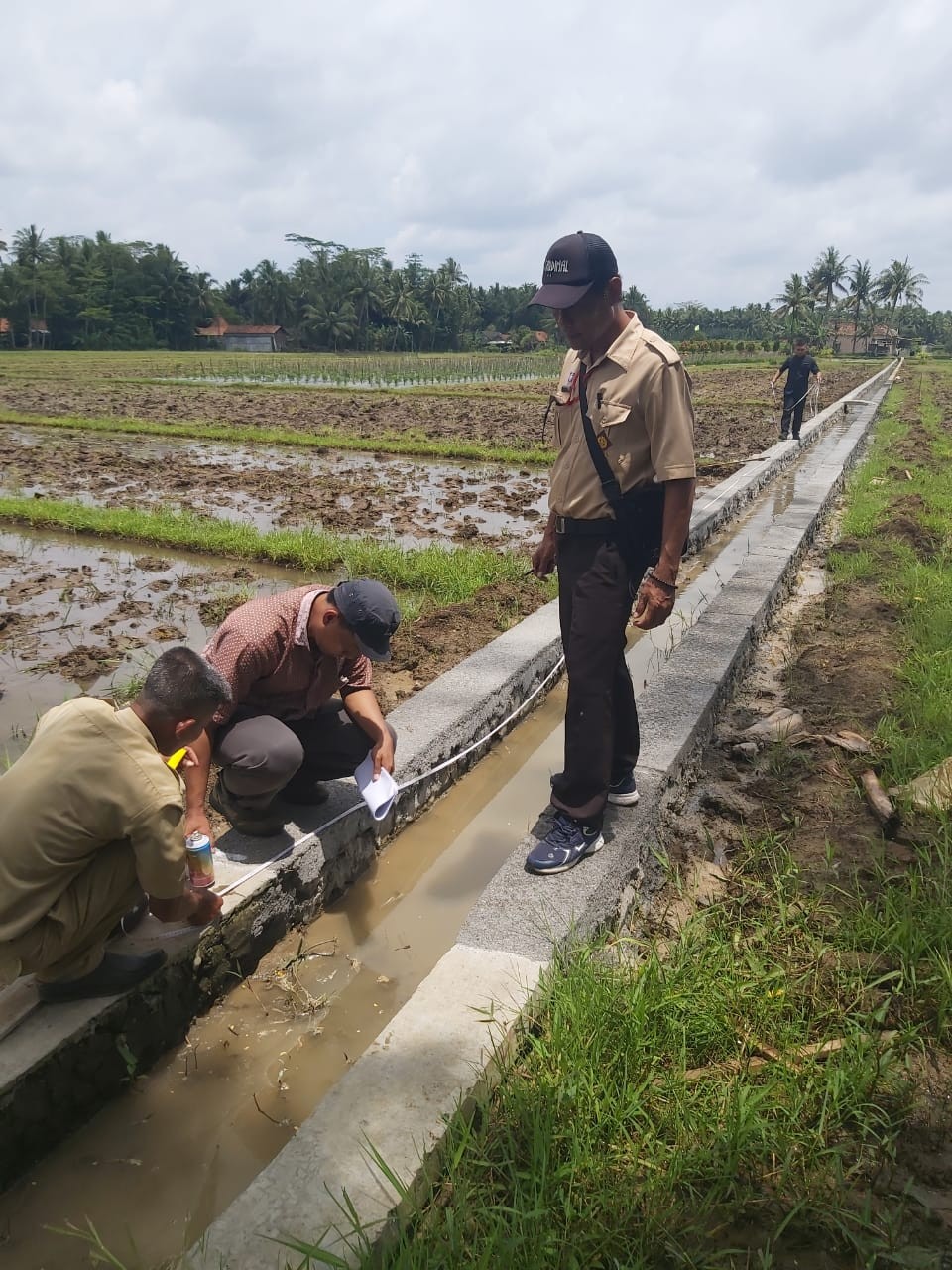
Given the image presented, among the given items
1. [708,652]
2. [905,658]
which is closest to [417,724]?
[708,652]

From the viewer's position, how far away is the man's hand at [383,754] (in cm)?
258

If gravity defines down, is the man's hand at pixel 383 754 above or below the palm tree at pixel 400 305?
below

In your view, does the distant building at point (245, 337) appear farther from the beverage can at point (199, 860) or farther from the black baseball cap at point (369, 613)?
the beverage can at point (199, 860)

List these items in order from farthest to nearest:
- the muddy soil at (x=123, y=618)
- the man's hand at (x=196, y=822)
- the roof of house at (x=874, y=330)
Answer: the roof of house at (x=874, y=330) < the muddy soil at (x=123, y=618) < the man's hand at (x=196, y=822)

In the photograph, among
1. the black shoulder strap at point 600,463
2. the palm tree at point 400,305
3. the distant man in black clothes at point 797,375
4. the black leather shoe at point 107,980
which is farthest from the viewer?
the palm tree at point 400,305

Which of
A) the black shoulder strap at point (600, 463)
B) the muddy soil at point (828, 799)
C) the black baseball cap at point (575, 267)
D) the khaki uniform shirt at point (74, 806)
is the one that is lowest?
the muddy soil at point (828, 799)

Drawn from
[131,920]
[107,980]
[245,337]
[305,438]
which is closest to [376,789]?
[131,920]

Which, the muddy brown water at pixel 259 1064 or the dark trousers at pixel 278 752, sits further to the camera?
the dark trousers at pixel 278 752

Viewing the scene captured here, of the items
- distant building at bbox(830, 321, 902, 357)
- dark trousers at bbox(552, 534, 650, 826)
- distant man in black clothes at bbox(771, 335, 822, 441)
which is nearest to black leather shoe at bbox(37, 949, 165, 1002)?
dark trousers at bbox(552, 534, 650, 826)

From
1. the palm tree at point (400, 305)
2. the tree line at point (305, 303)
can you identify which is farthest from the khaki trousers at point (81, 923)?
the palm tree at point (400, 305)

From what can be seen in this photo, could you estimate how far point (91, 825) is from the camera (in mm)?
1719

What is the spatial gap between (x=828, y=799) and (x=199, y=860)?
2.24m

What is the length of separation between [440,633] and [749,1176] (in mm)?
3559

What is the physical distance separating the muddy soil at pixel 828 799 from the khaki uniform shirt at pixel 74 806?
1.46 metres
